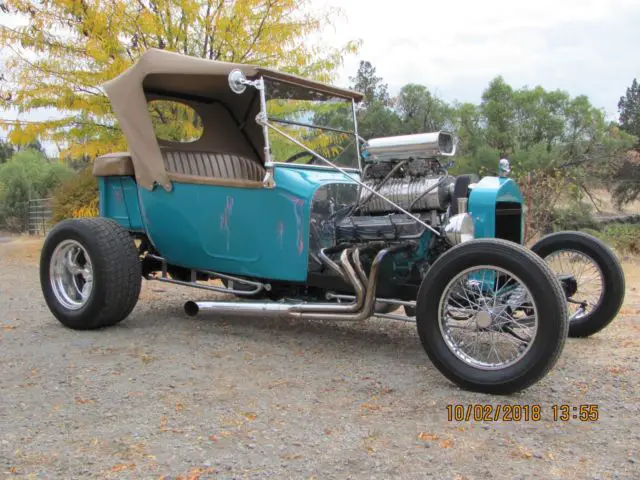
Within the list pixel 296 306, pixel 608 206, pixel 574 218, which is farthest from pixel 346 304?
pixel 608 206

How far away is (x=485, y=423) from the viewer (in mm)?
2982

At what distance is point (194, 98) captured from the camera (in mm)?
5656

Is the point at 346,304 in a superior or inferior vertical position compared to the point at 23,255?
superior

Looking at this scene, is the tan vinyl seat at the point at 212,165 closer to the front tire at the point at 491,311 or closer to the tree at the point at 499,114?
the front tire at the point at 491,311

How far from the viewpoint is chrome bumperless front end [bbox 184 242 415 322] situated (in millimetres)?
4043

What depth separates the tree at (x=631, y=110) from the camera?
2659 centimetres

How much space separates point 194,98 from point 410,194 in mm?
2445

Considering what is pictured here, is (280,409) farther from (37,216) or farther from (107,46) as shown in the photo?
(37,216)

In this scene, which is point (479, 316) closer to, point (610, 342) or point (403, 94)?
point (610, 342)

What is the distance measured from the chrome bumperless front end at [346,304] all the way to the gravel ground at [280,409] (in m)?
0.27
